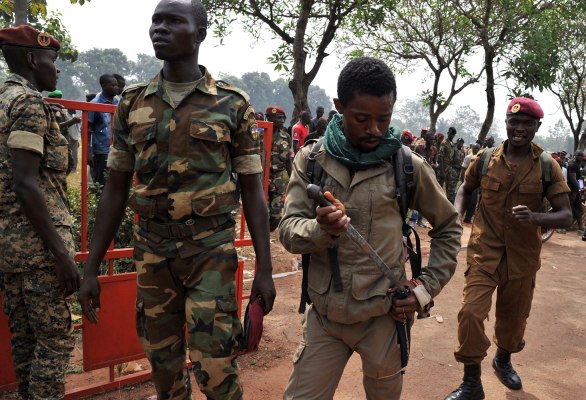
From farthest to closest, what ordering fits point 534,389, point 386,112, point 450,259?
1. point 534,389
2. point 450,259
3. point 386,112

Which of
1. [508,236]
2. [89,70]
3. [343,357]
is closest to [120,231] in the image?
[343,357]

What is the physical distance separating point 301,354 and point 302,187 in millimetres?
728

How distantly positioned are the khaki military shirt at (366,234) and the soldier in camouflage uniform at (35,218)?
3.82 feet

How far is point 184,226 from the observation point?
2.01 metres

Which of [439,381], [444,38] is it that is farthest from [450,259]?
[444,38]

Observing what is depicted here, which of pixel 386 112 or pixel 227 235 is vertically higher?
pixel 386 112

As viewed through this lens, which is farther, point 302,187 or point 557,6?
point 557,6

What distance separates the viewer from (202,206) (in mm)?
2014

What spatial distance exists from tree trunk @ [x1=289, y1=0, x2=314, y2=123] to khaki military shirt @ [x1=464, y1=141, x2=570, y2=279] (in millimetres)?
8407

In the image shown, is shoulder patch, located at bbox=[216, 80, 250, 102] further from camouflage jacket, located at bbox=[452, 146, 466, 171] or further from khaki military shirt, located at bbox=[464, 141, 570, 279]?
camouflage jacket, located at bbox=[452, 146, 466, 171]

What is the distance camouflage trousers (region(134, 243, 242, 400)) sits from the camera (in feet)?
6.52

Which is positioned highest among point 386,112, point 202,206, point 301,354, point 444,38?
point 444,38

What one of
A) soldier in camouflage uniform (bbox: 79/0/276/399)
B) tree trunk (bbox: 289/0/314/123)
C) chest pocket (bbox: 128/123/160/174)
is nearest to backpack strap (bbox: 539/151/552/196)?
soldier in camouflage uniform (bbox: 79/0/276/399)

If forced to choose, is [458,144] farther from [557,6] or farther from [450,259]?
[450,259]
